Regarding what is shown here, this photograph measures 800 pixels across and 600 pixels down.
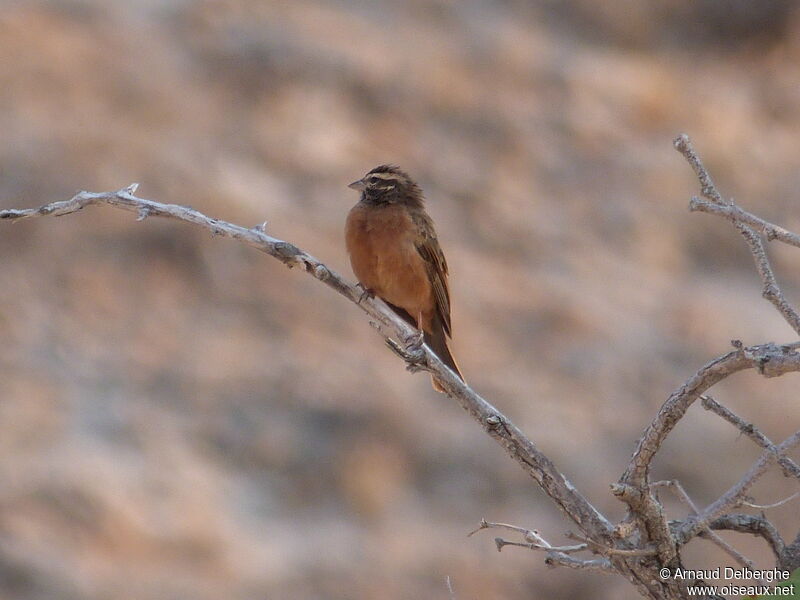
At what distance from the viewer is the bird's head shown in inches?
270

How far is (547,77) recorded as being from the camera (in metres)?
15.7

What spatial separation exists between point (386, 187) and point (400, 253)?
54 centimetres

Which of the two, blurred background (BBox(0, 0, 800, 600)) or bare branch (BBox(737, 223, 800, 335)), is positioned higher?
blurred background (BBox(0, 0, 800, 600))

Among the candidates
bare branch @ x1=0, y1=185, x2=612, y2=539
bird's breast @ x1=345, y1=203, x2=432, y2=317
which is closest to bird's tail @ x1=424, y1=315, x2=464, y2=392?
bird's breast @ x1=345, y1=203, x2=432, y2=317

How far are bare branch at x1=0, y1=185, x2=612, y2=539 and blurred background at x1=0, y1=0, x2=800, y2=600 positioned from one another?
24.7 feet

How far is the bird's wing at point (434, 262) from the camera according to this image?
679 centimetres

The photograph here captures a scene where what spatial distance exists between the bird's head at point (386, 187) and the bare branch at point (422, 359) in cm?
226

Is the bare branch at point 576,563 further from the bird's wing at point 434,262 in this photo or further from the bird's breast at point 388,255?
the bird's wing at point 434,262

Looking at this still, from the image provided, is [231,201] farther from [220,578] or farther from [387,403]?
[220,578]

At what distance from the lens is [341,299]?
13406 millimetres

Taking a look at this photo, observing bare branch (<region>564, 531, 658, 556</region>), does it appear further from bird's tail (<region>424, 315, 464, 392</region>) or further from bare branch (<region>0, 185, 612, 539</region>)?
bird's tail (<region>424, 315, 464, 392</region>)

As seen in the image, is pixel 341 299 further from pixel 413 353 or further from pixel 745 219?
pixel 745 219

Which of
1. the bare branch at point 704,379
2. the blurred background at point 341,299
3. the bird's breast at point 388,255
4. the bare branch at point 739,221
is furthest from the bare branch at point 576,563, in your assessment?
the blurred background at point 341,299

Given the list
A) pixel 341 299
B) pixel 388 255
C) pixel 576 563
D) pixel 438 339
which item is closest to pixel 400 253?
pixel 388 255
